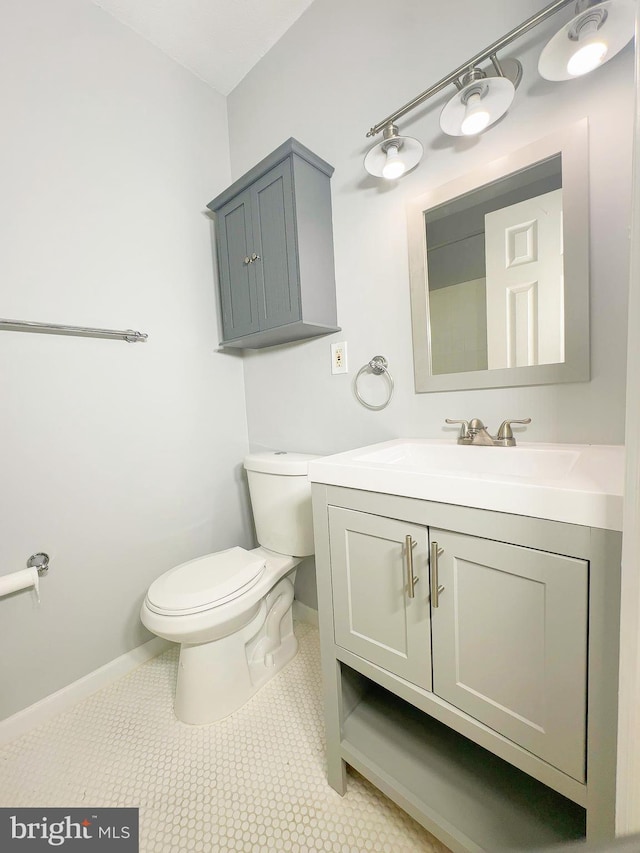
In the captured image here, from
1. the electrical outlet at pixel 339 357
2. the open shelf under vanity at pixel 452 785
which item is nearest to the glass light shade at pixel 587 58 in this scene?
the electrical outlet at pixel 339 357

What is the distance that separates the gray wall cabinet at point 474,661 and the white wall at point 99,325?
95cm

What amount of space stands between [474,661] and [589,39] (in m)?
1.31

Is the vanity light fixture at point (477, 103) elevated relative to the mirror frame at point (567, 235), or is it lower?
elevated

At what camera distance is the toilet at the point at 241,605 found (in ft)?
3.52

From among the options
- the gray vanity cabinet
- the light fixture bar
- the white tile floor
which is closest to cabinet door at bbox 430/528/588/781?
the gray vanity cabinet

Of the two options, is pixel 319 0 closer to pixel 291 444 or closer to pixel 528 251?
pixel 528 251

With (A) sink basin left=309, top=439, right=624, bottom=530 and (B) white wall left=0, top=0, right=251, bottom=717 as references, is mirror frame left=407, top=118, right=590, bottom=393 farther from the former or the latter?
(B) white wall left=0, top=0, right=251, bottom=717

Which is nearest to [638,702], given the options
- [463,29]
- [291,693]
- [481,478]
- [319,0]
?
[481,478]

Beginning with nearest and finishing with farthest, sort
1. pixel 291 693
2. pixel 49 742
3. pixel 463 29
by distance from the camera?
pixel 463 29 → pixel 49 742 → pixel 291 693

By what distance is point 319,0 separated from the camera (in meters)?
1.29

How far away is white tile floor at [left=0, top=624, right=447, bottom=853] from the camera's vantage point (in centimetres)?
83

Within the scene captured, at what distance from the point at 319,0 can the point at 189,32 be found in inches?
21.5

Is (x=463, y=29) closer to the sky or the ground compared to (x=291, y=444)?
closer to the sky
